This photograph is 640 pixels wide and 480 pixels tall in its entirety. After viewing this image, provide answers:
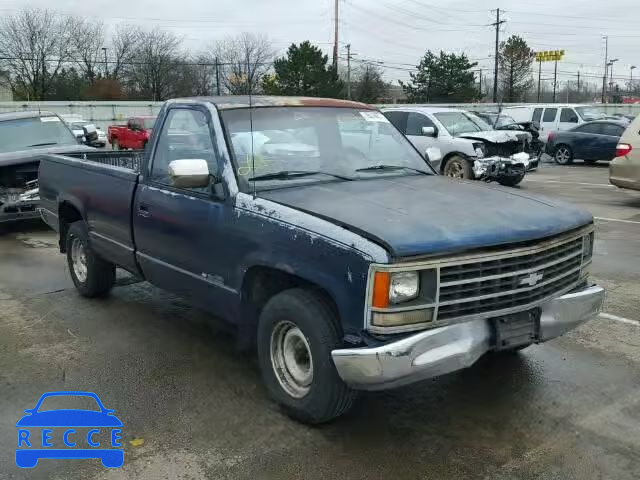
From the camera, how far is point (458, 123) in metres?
14.9

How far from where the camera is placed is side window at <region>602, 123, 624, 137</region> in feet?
62.8

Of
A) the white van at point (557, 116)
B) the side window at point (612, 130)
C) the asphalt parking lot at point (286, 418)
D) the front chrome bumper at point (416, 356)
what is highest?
the white van at point (557, 116)

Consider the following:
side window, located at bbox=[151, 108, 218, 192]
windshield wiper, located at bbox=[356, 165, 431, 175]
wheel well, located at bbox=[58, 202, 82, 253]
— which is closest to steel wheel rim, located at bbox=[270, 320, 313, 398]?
side window, located at bbox=[151, 108, 218, 192]

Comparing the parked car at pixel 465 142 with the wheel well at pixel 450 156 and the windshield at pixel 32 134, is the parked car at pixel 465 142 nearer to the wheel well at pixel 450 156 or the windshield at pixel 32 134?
the wheel well at pixel 450 156

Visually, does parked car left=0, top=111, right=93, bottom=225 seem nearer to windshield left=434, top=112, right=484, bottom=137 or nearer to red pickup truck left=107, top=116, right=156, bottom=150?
windshield left=434, top=112, right=484, bottom=137

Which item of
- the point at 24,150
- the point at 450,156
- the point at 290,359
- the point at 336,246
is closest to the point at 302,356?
the point at 290,359

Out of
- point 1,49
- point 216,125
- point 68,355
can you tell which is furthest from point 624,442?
point 1,49

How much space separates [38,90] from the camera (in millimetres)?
62312

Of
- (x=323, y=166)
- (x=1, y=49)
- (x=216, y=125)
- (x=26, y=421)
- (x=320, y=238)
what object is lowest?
(x=26, y=421)

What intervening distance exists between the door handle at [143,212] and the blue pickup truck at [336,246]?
2 centimetres

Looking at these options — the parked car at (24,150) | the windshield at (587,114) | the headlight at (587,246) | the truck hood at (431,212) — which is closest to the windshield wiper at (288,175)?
the truck hood at (431,212)

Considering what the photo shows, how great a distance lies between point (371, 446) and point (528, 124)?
1963 centimetres

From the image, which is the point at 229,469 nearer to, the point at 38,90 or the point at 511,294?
the point at 511,294

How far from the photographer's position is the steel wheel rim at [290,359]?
12.1 ft
